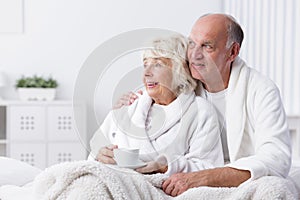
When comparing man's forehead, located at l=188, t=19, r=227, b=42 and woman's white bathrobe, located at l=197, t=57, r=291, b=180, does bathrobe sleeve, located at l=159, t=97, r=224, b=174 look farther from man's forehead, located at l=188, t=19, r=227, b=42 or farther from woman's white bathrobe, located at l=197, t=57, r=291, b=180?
man's forehead, located at l=188, t=19, r=227, b=42

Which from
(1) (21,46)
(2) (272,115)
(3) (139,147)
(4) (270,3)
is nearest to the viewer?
(3) (139,147)

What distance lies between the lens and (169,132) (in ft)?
5.19

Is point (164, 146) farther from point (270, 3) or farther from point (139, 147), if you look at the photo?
point (270, 3)

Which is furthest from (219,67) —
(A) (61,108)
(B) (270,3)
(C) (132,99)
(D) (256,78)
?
(A) (61,108)

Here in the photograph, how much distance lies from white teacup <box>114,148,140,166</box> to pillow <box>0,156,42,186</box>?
497mm

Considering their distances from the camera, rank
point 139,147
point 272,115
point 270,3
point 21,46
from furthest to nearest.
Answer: point 21,46, point 270,3, point 272,115, point 139,147

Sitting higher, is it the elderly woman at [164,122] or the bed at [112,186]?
the elderly woman at [164,122]

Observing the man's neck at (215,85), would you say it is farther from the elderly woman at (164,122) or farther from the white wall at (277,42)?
the white wall at (277,42)

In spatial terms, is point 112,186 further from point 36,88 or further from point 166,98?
point 36,88

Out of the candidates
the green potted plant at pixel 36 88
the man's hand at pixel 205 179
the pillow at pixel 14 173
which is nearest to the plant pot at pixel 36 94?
the green potted plant at pixel 36 88

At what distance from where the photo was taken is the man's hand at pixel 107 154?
5.05 feet

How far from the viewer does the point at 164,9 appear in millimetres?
4680

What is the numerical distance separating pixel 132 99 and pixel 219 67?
0.31m

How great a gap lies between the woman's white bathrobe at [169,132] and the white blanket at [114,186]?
77mm
